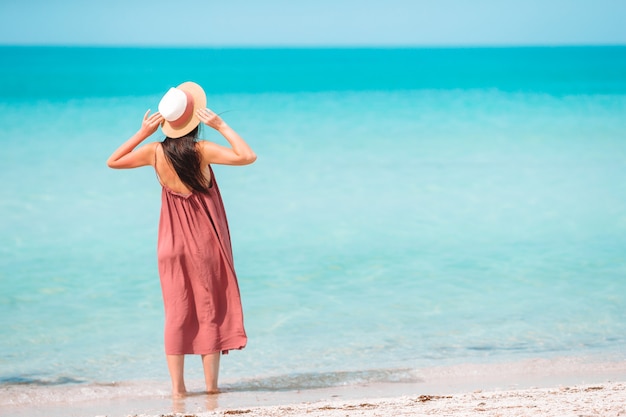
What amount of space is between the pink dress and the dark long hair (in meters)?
0.08

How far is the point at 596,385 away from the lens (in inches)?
158

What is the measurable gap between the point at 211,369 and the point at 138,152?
1031 millimetres

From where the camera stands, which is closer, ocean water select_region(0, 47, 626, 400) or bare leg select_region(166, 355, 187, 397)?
bare leg select_region(166, 355, 187, 397)

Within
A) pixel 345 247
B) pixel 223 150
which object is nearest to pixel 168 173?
pixel 223 150

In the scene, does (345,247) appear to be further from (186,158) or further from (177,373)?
(186,158)

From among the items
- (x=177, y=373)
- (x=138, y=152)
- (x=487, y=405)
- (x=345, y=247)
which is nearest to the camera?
(x=487, y=405)

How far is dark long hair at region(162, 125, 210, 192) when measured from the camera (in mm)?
3994

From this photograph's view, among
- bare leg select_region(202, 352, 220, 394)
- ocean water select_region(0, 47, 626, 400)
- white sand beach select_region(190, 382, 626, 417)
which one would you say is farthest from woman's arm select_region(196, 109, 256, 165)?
ocean water select_region(0, 47, 626, 400)

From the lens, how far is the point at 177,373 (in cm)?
424

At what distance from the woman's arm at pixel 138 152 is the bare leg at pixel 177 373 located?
88 centimetres

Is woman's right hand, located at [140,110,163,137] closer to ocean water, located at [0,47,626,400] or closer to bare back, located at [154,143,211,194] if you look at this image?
bare back, located at [154,143,211,194]

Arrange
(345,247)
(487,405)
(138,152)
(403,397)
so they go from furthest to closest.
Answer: (345,247) < (138,152) < (403,397) < (487,405)

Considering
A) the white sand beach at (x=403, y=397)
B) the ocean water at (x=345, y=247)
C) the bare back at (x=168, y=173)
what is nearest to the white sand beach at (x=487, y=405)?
the white sand beach at (x=403, y=397)

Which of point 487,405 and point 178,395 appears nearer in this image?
point 487,405
